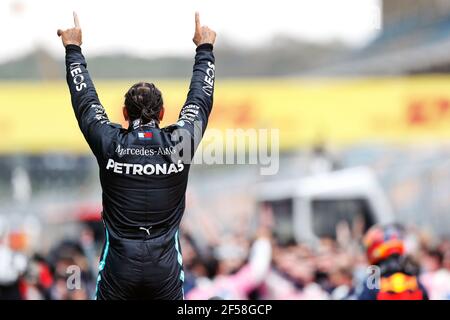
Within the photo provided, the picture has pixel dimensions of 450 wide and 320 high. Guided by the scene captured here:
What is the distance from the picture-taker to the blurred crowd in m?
10.1

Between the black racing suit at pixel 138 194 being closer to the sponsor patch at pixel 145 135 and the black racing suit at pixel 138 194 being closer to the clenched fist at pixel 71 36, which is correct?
the sponsor patch at pixel 145 135

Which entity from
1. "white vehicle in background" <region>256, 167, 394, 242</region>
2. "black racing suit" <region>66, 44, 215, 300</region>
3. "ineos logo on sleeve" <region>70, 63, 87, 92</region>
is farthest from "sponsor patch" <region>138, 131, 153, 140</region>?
"white vehicle in background" <region>256, 167, 394, 242</region>

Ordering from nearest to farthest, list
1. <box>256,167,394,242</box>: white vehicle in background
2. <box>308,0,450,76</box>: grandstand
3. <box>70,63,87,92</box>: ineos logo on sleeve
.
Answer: <box>70,63,87,92</box>: ineos logo on sleeve → <box>256,167,394,242</box>: white vehicle in background → <box>308,0,450,76</box>: grandstand

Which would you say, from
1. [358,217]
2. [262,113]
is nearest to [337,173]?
[358,217]

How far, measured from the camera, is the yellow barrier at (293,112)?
1803cm

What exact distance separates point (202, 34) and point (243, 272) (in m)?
5.72

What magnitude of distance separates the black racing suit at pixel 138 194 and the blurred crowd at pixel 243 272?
3558 millimetres

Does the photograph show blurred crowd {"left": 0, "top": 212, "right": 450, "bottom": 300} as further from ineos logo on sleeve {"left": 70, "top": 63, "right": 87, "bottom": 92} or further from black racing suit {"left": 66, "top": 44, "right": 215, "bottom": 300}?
ineos logo on sleeve {"left": 70, "top": 63, "right": 87, "bottom": 92}

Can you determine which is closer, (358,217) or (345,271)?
(345,271)

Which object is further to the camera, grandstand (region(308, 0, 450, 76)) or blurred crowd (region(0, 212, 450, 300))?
grandstand (region(308, 0, 450, 76))

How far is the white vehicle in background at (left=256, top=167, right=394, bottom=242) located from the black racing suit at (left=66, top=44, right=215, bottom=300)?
1320cm

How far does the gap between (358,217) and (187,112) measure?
14.2 metres
